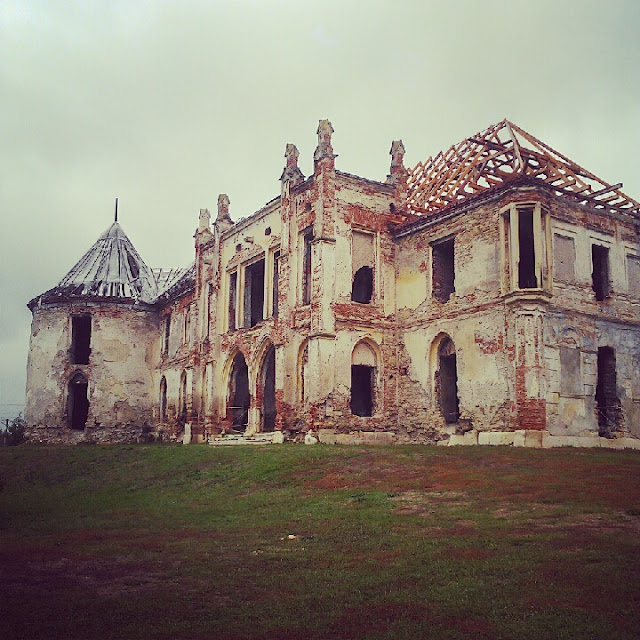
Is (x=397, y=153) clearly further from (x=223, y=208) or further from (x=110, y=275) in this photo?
(x=110, y=275)

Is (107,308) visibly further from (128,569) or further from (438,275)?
(128,569)

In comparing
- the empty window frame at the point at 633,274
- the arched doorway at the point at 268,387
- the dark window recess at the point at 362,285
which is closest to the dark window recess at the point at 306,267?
the dark window recess at the point at 362,285

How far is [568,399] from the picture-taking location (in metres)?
22.2

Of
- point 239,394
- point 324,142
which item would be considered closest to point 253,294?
point 239,394

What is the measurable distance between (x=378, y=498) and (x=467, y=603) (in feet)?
21.2

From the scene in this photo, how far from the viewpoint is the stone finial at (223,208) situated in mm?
34844

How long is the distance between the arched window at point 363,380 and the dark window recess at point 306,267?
2.78 m

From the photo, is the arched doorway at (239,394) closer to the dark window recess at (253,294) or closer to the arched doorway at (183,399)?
the dark window recess at (253,294)

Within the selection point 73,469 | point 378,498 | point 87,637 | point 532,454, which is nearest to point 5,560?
point 87,637

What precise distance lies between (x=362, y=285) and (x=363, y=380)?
11.8ft

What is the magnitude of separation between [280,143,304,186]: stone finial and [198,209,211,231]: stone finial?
27.2 feet

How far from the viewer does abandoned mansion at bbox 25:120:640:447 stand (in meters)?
22.5

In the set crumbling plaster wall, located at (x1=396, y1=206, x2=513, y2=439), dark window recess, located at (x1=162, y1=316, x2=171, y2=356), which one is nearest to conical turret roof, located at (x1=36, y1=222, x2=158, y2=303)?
dark window recess, located at (x1=162, y1=316, x2=171, y2=356)

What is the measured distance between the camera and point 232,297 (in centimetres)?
3369
